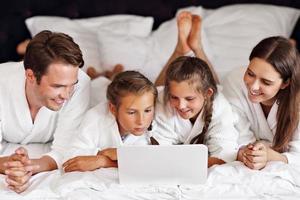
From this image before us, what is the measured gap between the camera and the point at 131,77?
180 centimetres

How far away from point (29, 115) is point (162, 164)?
54 cm

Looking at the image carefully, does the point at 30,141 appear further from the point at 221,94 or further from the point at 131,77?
the point at 221,94

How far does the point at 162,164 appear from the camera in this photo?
5.50 ft

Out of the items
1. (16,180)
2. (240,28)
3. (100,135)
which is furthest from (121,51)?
(16,180)

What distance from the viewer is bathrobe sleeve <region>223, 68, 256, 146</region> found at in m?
1.99

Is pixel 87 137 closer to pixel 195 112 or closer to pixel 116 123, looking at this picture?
pixel 116 123

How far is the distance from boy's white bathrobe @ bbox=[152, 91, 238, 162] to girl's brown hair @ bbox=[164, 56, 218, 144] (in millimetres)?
30

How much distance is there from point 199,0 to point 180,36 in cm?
61

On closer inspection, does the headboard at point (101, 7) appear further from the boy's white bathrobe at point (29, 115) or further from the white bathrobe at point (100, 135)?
the white bathrobe at point (100, 135)

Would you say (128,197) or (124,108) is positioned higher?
(124,108)

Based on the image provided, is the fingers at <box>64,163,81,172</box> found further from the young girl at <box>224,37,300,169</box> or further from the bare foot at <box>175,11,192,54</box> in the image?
the bare foot at <box>175,11,192,54</box>

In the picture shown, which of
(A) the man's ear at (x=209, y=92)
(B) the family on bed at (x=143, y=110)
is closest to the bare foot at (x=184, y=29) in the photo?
(B) the family on bed at (x=143, y=110)

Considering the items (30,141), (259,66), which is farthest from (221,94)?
(30,141)

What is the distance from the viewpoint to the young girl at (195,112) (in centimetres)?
182
